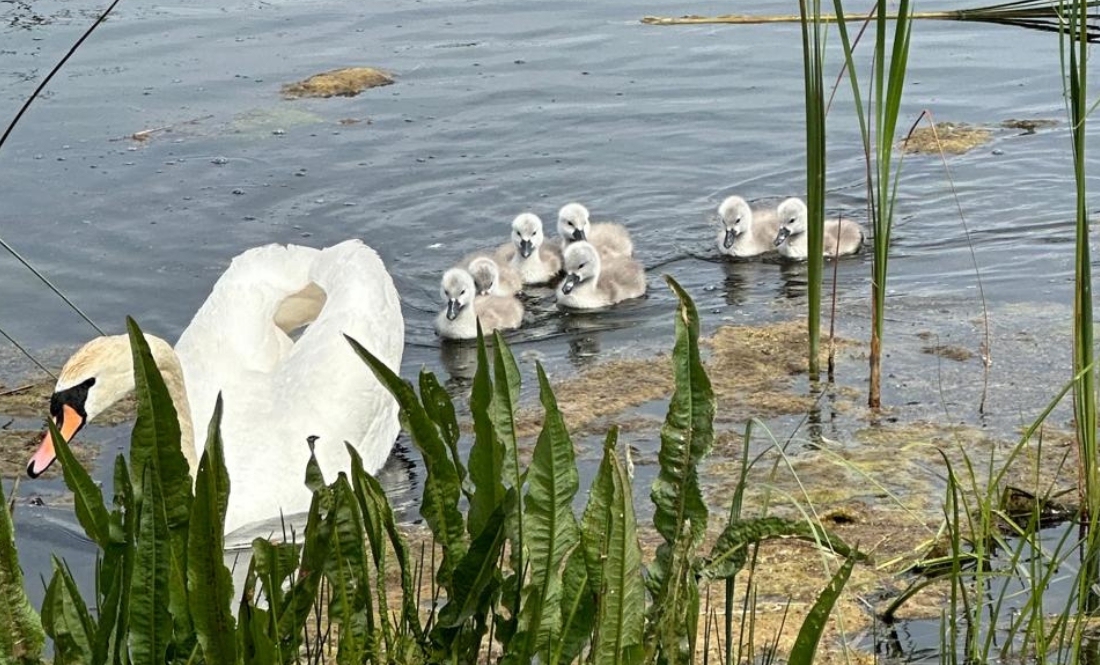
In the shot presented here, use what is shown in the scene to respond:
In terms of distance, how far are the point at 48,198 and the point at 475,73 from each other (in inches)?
141

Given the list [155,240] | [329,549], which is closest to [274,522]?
[329,549]

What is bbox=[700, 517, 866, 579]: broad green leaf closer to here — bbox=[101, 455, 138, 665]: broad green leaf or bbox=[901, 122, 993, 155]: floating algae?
bbox=[101, 455, 138, 665]: broad green leaf

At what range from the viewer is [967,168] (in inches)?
364

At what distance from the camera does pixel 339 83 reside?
11250 mm

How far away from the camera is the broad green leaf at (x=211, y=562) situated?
2.08 m

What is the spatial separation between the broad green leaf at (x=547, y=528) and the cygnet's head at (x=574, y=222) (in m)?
6.03

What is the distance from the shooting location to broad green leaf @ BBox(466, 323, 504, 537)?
231 cm

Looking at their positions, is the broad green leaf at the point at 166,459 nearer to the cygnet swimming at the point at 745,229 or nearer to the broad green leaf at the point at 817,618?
the broad green leaf at the point at 817,618

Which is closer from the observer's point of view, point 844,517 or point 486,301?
point 844,517

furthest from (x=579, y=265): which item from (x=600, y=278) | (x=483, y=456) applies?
(x=483, y=456)

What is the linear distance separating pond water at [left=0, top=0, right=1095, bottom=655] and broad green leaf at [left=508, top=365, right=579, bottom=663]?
3.08 meters

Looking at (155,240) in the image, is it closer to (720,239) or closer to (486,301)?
(486,301)

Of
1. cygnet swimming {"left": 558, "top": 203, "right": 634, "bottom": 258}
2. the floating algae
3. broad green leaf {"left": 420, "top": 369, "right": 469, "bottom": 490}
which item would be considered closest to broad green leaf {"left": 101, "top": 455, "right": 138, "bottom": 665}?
broad green leaf {"left": 420, "top": 369, "right": 469, "bottom": 490}

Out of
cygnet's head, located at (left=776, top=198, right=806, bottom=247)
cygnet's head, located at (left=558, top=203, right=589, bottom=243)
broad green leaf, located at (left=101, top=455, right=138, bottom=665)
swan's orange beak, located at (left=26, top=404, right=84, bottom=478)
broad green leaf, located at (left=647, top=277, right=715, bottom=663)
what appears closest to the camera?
broad green leaf, located at (left=101, top=455, right=138, bottom=665)
